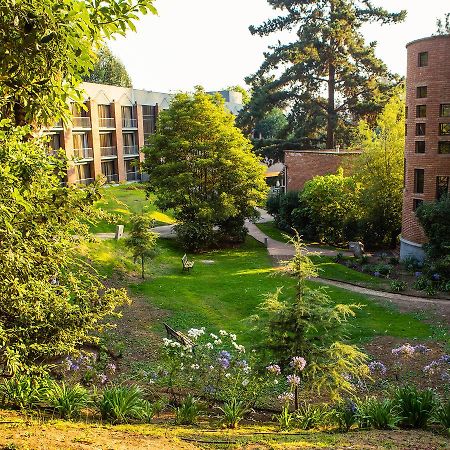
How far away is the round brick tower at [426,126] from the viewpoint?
27719 millimetres

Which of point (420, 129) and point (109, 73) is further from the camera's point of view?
point (109, 73)

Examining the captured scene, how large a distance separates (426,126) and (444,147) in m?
1.49

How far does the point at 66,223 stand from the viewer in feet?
23.4

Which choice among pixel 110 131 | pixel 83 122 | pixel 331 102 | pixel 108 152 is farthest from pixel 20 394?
pixel 110 131

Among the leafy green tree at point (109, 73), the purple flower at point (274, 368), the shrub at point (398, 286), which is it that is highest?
the leafy green tree at point (109, 73)

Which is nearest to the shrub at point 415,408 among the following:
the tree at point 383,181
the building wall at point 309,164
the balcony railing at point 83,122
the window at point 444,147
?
the window at point 444,147

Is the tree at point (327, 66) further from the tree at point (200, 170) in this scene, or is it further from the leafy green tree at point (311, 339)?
the leafy green tree at point (311, 339)

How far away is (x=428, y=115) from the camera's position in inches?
1117

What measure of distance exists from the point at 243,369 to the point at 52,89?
777cm

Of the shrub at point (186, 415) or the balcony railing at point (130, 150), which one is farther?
the balcony railing at point (130, 150)

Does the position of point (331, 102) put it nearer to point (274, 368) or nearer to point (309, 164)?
point (309, 164)

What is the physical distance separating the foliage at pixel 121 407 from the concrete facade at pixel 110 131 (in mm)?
40018

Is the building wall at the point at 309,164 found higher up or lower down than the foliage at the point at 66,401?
higher up

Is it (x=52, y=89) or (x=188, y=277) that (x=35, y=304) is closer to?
(x=52, y=89)
